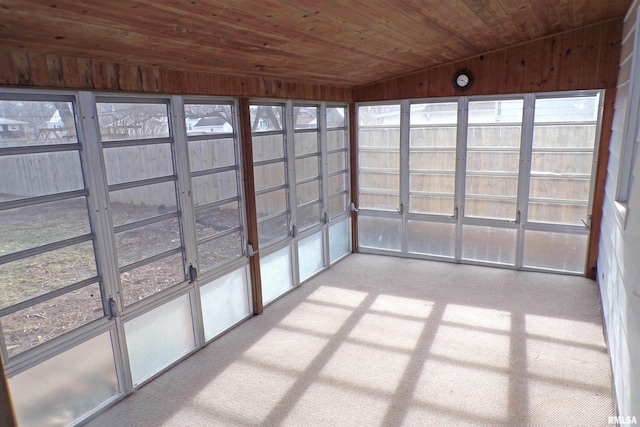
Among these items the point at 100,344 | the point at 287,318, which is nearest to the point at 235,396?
the point at 100,344

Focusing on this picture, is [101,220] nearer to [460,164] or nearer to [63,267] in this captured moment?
[63,267]

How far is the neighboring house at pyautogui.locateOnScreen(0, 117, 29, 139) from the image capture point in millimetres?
2510

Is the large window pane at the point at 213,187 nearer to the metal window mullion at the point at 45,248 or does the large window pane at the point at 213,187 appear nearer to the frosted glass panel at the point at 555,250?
the metal window mullion at the point at 45,248

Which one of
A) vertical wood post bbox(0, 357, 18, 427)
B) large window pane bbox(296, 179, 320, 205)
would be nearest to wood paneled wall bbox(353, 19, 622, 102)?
large window pane bbox(296, 179, 320, 205)

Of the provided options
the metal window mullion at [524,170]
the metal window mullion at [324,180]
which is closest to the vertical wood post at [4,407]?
the metal window mullion at [324,180]

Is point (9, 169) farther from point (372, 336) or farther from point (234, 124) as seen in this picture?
point (372, 336)

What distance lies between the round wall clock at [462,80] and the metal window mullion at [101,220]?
4222 millimetres

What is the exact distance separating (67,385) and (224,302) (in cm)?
159

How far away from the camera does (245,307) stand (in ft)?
Result: 15.2

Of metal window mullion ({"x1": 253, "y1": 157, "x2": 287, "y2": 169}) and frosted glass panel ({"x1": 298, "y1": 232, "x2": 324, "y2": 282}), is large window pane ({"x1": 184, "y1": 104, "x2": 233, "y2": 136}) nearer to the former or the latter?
metal window mullion ({"x1": 253, "y1": 157, "x2": 287, "y2": 169})

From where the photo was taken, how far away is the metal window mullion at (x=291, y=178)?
5012 mm

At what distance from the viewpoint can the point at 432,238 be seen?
20.7 ft

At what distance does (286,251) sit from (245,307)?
91cm

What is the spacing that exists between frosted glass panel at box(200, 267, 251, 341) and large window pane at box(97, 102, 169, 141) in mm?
1477
